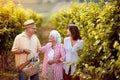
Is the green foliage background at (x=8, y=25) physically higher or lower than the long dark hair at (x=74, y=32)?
lower

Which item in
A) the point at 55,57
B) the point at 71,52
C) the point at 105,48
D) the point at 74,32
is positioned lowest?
the point at 55,57

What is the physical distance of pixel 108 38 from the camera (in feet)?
13.8

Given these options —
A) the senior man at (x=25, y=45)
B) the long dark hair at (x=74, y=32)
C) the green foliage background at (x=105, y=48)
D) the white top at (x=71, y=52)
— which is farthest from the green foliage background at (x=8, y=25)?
the green foliage background at (x=105, y=48)

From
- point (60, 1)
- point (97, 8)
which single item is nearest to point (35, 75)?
point (97, 8)

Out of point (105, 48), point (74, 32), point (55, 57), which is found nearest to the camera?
point (105, 48)

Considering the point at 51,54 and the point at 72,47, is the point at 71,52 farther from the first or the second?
the point at 51,54

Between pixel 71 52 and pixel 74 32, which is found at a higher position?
pixel 74 32

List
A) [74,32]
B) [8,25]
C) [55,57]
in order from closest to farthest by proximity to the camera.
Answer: [74,32], [55,57], [8,25]

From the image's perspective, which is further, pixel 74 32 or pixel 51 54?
pixel 51 54

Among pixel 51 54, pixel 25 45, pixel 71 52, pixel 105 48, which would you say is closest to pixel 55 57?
pixel 51 54

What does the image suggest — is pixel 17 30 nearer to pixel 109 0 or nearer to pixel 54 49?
pixel 54 49

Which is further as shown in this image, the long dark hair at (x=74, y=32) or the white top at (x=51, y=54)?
the white top at (x=51, y=54)

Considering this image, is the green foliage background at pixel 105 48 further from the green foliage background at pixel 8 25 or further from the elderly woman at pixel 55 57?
the green foliage background at pixel 8 25

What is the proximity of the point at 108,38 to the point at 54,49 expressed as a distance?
296 cm
